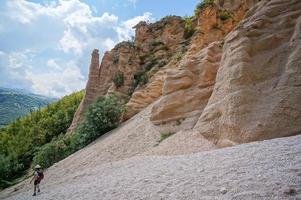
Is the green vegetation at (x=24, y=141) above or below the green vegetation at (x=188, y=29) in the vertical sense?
below

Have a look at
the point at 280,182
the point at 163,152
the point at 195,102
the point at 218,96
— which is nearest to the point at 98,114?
the point at 195,102

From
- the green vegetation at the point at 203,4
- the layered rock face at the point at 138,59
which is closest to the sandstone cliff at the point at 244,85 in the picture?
the green vegetation at the point at 203,4

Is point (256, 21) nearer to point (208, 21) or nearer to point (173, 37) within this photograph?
point (208, 21)

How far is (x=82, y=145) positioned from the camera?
2988 centimetres

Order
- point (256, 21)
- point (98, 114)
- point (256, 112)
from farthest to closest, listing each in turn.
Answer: point (98, 114), point (256, 21), point (256, 112)

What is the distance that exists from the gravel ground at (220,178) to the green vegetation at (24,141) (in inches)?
1113

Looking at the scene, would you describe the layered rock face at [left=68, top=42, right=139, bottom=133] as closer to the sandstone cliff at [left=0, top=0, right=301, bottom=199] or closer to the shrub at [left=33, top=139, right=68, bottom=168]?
the shrub at [left=33, top=139, right=68, bottom=168]

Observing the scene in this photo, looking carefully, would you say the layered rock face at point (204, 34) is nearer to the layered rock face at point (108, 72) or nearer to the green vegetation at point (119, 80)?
the green vegetation at point (119, 80)

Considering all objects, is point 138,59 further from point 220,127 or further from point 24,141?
point 24,141

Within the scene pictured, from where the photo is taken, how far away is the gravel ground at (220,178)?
7.40 meters

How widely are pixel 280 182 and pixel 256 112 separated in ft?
22.4

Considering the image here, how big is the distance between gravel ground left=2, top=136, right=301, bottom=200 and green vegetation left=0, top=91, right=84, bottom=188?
28275mm

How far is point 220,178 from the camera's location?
8.77m

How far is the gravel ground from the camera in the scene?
24.3 feet
